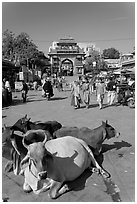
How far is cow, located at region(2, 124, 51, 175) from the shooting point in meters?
3.88

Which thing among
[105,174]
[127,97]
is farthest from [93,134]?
[127,97]

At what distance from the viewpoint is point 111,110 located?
9906mm

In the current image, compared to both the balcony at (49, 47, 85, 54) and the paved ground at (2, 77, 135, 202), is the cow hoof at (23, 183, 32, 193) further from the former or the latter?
the balcony at (49, 47, 85, 54)

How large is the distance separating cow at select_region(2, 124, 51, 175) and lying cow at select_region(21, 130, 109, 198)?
0.26 meters

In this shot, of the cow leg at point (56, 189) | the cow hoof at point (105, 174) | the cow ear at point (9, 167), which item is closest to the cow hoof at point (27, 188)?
the cow leg at point (56, 189)

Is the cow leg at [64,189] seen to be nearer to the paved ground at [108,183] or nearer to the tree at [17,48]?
the paved ground at [108,183]

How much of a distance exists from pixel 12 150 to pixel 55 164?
0.98 meters

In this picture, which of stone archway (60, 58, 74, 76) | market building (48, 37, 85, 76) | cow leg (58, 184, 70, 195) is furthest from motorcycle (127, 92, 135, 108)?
stone archway (60, 58, 74, 76)

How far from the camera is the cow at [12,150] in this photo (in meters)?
3.88

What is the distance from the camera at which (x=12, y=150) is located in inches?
158

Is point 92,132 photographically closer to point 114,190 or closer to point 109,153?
point 109,153

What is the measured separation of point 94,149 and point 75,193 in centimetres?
126

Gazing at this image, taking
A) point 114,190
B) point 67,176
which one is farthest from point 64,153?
point 114,190

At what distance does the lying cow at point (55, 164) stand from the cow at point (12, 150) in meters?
0.26
